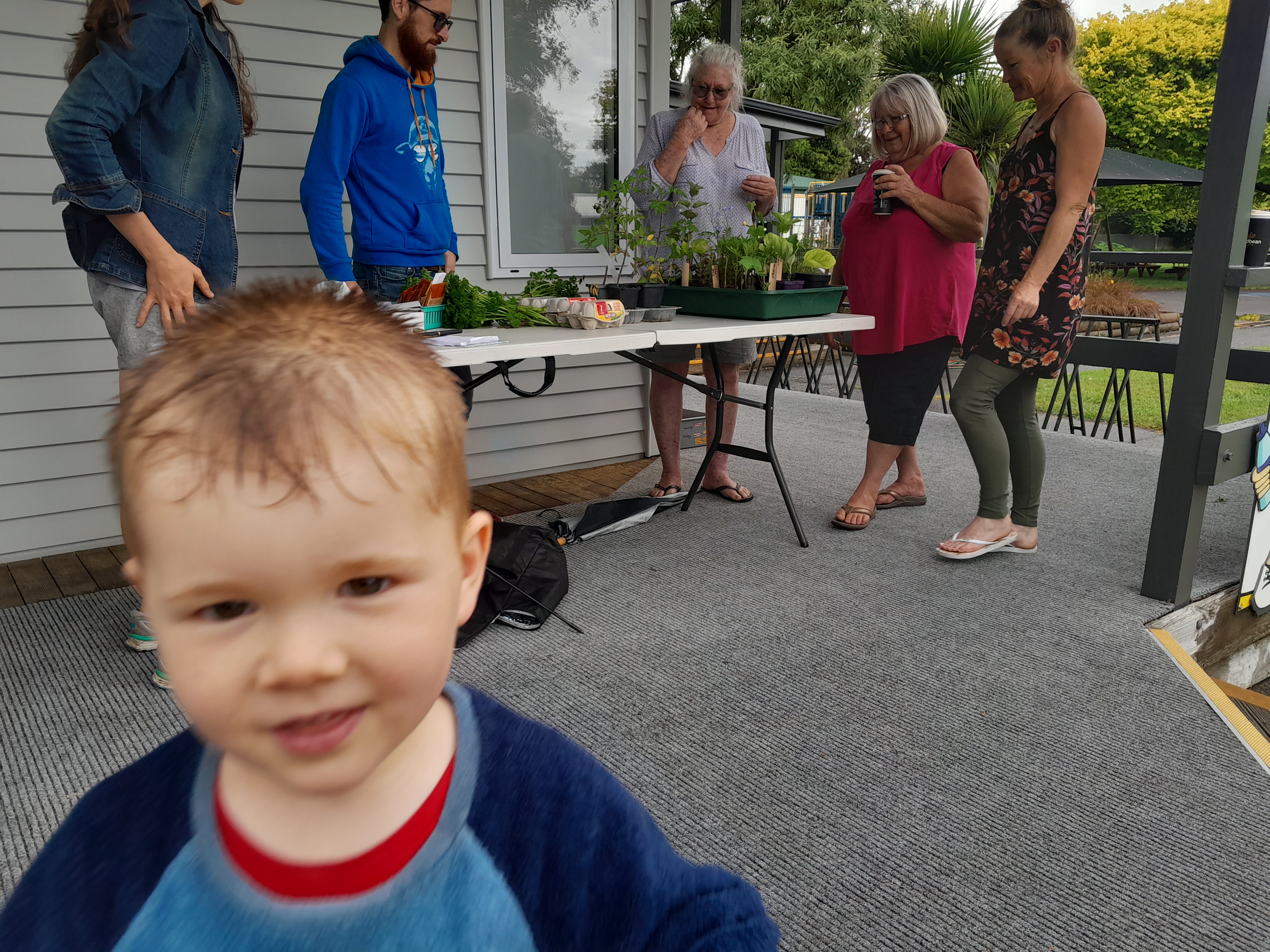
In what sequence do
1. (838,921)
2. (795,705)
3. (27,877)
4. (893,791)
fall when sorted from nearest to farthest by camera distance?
(27,877)
(838,921)
(893,791)
(795,705)

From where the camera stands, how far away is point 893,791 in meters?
1.81

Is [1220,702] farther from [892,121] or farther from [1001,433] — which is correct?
[892,121]

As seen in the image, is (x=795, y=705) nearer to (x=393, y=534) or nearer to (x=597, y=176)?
(x=393, y=534)

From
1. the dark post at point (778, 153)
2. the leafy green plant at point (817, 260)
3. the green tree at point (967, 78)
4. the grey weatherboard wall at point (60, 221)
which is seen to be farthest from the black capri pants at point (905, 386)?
the green tree at point (967, 78)

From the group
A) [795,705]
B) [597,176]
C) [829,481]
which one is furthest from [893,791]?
[597,176]

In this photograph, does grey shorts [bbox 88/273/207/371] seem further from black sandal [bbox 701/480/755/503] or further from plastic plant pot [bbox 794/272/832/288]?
black sandal [bbox 701/480/755/503]

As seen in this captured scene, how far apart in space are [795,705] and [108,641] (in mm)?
1977

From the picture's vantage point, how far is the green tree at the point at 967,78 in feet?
52.5

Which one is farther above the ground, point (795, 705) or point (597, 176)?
point (597, 176)

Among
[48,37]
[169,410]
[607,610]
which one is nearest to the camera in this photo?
[169,410]

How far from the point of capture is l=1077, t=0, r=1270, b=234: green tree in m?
31.1

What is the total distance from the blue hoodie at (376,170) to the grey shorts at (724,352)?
984 millimetres

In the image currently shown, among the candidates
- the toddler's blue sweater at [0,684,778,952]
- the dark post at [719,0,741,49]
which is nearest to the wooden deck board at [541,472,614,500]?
the dark post at [719,0,741,49]

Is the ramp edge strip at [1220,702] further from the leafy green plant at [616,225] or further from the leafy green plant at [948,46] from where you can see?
the leafy green plant at [948,46]
